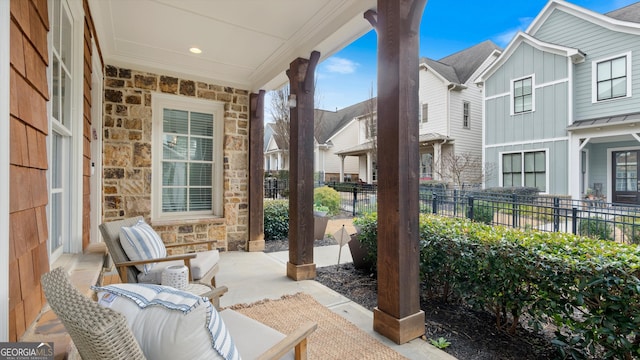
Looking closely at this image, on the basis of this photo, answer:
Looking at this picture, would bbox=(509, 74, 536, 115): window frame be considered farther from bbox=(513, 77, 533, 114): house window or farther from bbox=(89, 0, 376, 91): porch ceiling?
bbox=(89, 0, 376, 91): porch ceiling

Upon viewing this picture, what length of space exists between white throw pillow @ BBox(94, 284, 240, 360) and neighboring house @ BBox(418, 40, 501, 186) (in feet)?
34.9

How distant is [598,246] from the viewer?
1.96 metres

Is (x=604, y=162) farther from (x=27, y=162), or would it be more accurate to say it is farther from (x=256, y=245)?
(x=27, y=162)

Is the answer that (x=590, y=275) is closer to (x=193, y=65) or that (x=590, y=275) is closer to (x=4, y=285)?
(x=4, y=285)

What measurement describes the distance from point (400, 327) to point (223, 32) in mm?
3258

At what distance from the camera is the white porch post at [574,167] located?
316 inches

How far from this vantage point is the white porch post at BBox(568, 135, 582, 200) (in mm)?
8023

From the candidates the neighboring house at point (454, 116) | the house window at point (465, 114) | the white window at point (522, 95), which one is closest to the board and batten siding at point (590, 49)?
the white window at point (522, 95)

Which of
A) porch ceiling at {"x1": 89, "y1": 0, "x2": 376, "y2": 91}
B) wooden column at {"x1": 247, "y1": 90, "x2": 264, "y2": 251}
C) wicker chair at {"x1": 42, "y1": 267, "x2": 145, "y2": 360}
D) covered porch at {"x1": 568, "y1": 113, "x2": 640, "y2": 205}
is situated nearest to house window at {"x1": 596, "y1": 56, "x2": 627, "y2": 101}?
covered porch at {"x1": 568, "y1": 113, "x2": 640, "y2": 205}

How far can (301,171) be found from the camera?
11.3 ft

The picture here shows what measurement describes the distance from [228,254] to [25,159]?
3594 millimetres

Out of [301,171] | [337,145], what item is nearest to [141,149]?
[301,171]

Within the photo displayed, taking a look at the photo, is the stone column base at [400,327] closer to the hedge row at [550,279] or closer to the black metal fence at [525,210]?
the hedge row at [550,279]

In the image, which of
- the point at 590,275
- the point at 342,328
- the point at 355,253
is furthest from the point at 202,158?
the point at 590,275
